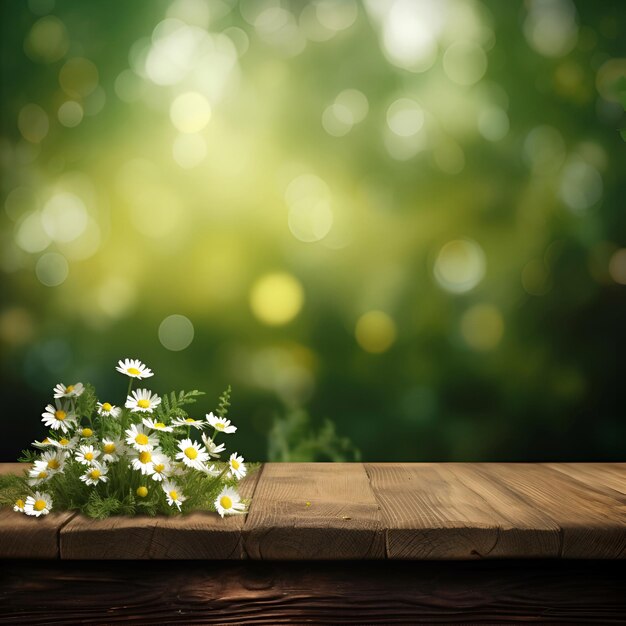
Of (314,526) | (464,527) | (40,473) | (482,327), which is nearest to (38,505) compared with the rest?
(40,473)

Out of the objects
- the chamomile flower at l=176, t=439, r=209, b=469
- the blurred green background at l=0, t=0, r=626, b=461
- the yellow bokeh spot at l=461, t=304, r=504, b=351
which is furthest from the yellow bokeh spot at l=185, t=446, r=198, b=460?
the yellow bokeh spot at l=461, t=304, r=504, b=351

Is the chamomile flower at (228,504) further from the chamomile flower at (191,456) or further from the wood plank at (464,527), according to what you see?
the wood plank at (464,527)

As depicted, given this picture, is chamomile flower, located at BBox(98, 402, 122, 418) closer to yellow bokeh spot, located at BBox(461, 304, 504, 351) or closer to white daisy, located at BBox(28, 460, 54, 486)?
white daisy, located at BBox(28, 460, 54, 486)

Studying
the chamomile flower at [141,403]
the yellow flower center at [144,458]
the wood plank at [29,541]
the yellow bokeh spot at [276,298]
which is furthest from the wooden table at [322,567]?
the yellow bokeh spot at [276,298]

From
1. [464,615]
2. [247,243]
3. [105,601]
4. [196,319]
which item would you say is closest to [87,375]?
[196,319]

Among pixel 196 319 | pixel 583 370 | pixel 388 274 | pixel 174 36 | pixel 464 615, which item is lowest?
pixel 464 615

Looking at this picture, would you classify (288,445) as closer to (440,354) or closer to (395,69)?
(440,354)
